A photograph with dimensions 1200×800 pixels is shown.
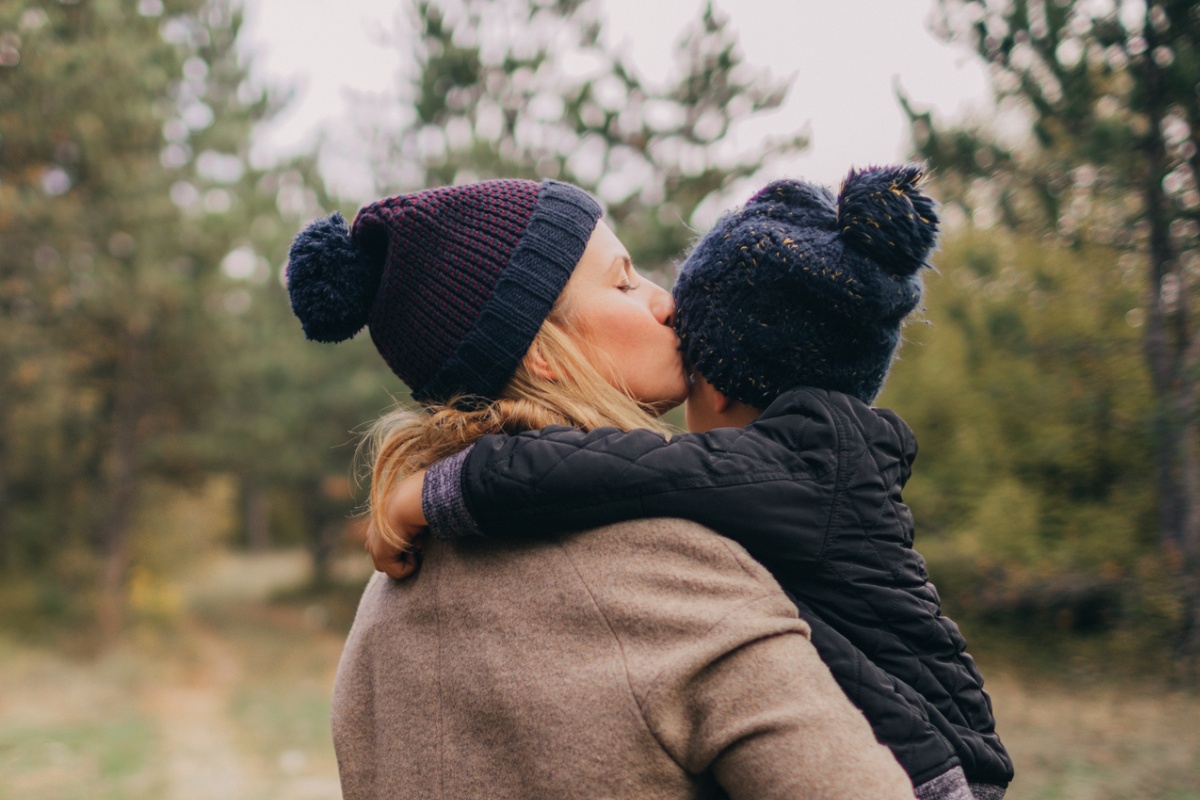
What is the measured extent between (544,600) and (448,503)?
18 centimetres

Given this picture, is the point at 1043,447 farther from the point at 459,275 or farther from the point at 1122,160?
the point at 459,275

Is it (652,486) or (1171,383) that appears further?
(1171,383)

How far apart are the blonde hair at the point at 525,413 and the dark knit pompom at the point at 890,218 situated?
391 millimetres

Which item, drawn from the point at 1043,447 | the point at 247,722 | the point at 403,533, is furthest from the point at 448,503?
the point at 247,722

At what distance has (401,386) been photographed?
14352 mm

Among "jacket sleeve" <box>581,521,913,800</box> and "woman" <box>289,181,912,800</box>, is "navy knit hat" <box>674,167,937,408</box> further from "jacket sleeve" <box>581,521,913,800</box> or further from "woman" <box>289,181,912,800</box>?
"jacket sleeve" <box>581,521,913,800</box>

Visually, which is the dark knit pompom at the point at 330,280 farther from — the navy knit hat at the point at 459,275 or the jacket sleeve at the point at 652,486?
the jacket sleeve at the point at 652,486

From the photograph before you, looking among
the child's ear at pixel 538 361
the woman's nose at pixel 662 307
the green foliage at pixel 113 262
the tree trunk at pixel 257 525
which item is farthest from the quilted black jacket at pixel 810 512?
the tree trunk at pixel 257 525

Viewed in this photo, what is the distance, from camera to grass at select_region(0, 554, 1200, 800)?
6.27 m

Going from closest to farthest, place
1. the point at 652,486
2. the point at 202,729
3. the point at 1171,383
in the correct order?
the point at 652,486
the point at 1171,383
the point at 202,729

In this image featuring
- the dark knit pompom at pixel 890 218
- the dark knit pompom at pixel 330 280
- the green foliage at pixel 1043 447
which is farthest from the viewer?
the green foliage at pixel 1043 447

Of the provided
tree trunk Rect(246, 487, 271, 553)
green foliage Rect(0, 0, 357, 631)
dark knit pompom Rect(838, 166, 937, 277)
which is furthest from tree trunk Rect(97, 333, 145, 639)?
tree trunk Rect(246, 487, 271, 553)

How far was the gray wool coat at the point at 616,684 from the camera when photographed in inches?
38.5

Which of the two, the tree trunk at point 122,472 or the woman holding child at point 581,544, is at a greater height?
the tree trunk at point 122,472
